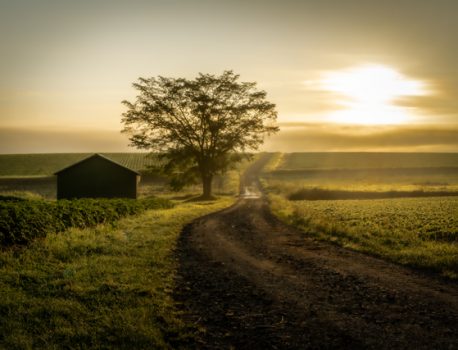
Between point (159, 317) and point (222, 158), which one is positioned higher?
point (222, 158)

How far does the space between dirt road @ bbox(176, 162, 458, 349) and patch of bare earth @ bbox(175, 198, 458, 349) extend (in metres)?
0.02

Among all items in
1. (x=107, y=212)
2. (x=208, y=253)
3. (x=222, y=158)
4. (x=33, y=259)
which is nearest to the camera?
(x=33, y=259)

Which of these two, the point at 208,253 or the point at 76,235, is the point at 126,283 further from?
the point at 76,235

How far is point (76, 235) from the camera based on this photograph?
16594 millimetres

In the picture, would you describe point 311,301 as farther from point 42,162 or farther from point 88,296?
point 42,162

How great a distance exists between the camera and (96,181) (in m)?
48.3

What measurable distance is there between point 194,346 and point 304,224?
1801 centimetres

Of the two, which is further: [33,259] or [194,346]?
[33,259]

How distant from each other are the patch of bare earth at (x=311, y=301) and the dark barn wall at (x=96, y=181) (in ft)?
115

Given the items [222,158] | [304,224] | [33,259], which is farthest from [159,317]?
[222,158]

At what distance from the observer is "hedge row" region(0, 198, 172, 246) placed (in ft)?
46.7

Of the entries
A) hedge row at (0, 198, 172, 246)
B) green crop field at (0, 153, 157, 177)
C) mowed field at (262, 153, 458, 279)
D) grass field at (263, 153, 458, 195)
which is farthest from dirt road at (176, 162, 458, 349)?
green crop field at (0, 153, 157, 177)

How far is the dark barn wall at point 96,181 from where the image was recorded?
1887 inches

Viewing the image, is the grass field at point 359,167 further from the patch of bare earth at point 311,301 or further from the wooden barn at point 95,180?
the patch of bare earth at point 311,301
